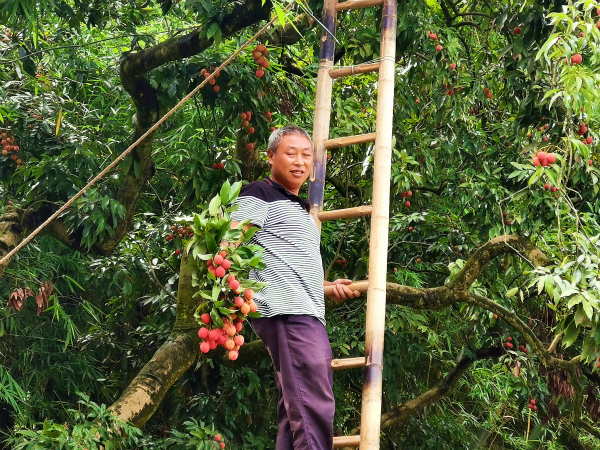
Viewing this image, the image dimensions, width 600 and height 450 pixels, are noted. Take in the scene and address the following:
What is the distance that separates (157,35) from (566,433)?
14.0 feet

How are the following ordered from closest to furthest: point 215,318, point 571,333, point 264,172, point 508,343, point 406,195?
point 215,318 → point 571,333 → point 264,172 → point 406,195 → point 508,343

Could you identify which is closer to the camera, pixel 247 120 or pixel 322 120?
pixel 322 120

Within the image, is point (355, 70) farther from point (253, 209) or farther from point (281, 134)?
point (253, 209)

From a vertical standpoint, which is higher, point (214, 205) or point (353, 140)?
point (353, 140)

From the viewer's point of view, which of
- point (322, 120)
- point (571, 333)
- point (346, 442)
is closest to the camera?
point (346, 442)

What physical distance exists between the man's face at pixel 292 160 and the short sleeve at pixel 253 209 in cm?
15

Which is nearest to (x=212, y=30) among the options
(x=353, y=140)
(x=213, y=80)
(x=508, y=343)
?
(x=213, y=80)

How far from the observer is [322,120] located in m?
3.59

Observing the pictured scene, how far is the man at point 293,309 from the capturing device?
2857mm

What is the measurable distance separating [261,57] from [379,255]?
6.02 ft

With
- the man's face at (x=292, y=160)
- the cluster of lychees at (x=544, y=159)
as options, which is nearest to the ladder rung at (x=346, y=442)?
the man's face at (x=292, y=160)

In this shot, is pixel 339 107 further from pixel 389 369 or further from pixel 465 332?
pixel 465 332

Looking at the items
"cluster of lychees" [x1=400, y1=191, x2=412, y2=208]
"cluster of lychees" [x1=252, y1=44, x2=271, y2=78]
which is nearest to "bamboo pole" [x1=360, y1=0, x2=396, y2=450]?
"cluster of lychees" [x1=252, y1=44, x2=271, y2=78]

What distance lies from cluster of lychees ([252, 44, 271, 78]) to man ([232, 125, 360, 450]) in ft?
5.68
